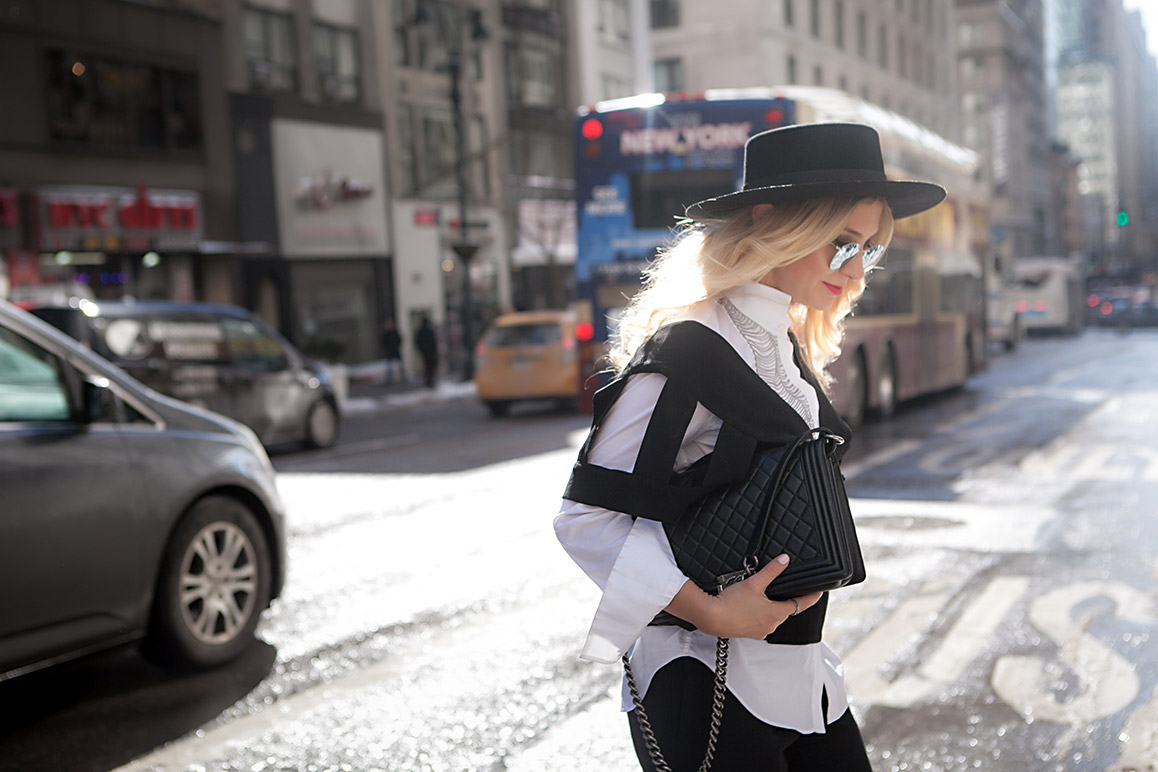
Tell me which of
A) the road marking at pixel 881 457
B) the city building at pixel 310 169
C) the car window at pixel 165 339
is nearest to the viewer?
the road marking at pixel 881 457

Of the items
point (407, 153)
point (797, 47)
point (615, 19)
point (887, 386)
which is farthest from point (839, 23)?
point (887, 386)

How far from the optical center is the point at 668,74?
2057 inches

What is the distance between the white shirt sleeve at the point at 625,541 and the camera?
2.02 metres

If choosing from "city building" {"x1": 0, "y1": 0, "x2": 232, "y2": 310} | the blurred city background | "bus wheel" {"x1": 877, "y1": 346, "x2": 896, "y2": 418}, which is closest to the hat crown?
"bus wheel" {"x1": 877, "y1": 346, "x2": 896, "y2": 418}

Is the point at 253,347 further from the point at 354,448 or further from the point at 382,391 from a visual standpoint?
the point at 382,391

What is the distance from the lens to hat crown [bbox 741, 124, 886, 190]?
2.26 m

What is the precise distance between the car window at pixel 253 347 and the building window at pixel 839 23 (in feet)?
149

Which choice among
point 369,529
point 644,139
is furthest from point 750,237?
point 644,139

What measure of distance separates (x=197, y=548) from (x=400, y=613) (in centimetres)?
130

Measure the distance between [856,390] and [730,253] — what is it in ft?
41.8

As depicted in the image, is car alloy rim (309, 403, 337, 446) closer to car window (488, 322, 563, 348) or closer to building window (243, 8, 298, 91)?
car window (488, 322, 563, 348)

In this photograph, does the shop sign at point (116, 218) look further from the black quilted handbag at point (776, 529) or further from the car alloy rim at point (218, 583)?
the black quilted handbag at point (776, 529)

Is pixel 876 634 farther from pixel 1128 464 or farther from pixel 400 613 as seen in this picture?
pixel 1128 464

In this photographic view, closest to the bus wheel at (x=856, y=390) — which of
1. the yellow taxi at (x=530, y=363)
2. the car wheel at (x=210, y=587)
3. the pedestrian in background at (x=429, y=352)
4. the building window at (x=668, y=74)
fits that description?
the yellow taxi at (x=530, y=363)
